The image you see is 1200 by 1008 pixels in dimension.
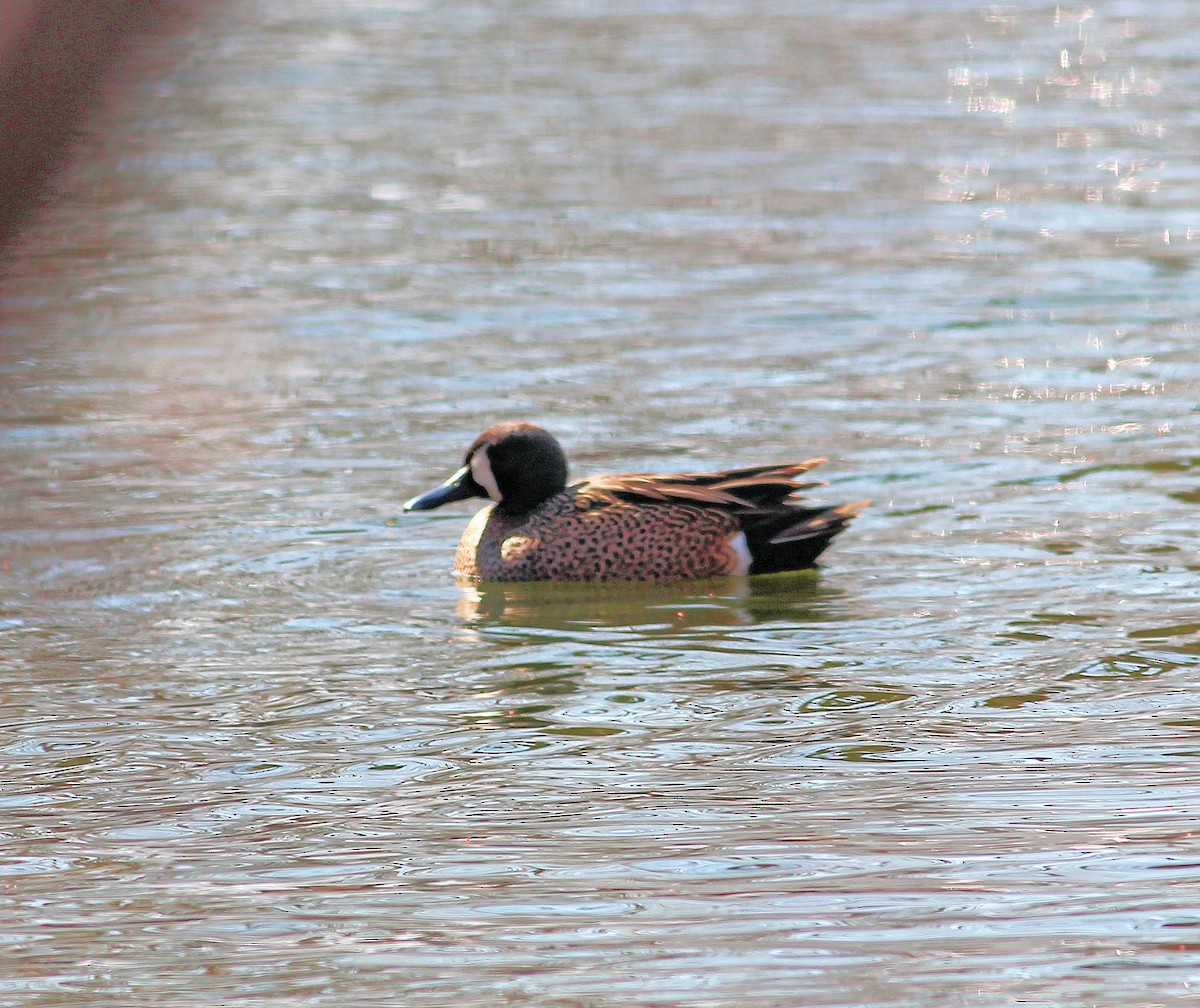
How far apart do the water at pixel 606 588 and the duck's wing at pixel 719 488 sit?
389 mm

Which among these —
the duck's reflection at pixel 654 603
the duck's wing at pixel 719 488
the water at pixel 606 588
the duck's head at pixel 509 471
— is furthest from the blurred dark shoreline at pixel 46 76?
the duck's head at pixel 509 471

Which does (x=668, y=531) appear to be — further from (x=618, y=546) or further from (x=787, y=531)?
(x=787, y=531)

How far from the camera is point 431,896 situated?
458 cm

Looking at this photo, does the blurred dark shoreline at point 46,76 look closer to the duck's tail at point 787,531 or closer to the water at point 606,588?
the water at point 606,588

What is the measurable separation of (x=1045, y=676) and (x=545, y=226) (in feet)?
29.8

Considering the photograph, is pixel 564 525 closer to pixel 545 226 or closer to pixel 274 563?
pixel 274 563

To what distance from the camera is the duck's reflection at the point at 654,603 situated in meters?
7.71

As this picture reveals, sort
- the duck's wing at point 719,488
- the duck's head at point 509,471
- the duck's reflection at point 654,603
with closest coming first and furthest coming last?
the duck's reflection at point 654,603, the duck's wing at point 719,488, the duck's head at point 509,471

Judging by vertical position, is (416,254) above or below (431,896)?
above

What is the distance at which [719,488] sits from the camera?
8156 mm

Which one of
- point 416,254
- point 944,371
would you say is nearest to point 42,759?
point 944,371

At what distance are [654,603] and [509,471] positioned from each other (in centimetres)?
94

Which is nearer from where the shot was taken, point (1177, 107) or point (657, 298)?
point (657, 298)

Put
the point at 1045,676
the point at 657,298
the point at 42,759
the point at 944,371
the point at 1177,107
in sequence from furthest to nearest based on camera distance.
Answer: the point at 1177,107 < the point at 657,298 < the point at 944,371 < the point at 1045,676 < the point at 42,759
